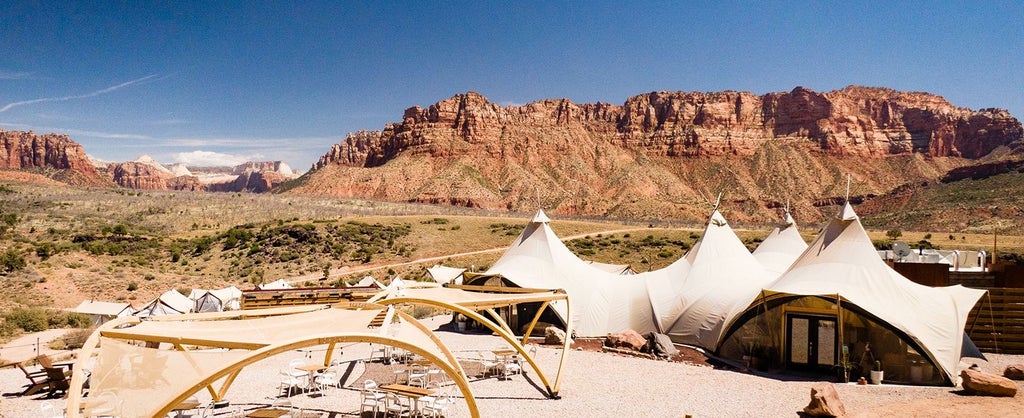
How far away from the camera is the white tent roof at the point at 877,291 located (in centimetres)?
1466

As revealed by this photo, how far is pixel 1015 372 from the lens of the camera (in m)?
14.8

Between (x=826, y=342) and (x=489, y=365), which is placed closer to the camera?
(x=489, y=365)

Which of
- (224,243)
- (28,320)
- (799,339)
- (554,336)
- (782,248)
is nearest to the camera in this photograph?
(799,339)

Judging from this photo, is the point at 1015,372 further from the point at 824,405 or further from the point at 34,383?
the point at 34,383

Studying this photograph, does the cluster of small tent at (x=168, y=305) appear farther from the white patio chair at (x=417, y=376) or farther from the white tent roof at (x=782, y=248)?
the white tent roof at (x=782, y=248)

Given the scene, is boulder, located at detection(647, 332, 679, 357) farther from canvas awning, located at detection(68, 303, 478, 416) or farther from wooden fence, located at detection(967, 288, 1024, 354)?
canvas awning, located at detection(68, 303, 478, 416)

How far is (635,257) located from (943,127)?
120 metres

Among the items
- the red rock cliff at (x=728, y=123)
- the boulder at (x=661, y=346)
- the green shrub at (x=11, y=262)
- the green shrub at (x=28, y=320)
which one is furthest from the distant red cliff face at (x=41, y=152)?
the boulder at (x=661, y=346)

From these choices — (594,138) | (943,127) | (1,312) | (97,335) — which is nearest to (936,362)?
(97,335)

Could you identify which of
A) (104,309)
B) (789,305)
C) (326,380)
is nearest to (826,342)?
(789,305)

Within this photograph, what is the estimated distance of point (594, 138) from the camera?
129 metres

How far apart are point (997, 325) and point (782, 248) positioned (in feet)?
34.5

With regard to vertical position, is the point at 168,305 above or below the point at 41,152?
below

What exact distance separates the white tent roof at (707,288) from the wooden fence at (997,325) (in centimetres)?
601
